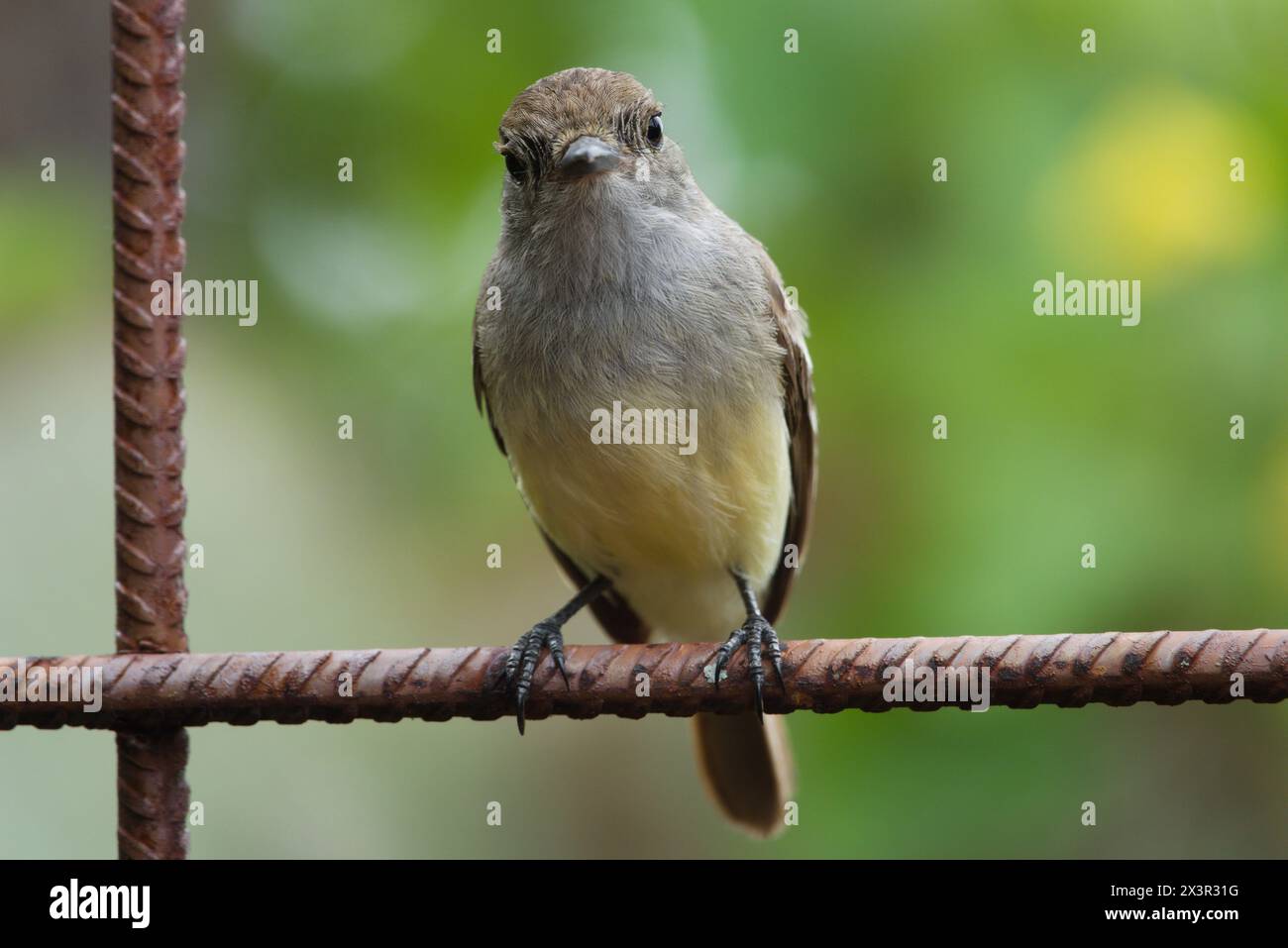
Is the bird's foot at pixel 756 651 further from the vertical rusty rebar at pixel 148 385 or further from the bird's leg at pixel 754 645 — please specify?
the vertical rusty rebar at pixel 148 385

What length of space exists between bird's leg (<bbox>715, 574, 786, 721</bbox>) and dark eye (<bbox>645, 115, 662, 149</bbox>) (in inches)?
45.4

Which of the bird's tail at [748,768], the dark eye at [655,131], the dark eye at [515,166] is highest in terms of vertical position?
the dark eye at [655,131]

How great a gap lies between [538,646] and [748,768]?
723 millimetres

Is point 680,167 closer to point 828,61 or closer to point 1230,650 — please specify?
point 828,61

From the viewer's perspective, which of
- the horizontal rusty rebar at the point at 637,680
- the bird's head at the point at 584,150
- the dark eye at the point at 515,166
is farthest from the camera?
the dark eye at the point at 515,166

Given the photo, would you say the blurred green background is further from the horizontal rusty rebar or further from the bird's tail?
the horizontal rusty rebar

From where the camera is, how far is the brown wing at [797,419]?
3400 millimetres

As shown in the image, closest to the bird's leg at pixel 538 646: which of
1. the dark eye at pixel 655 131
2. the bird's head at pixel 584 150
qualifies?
the bird's head at pixel 584 150

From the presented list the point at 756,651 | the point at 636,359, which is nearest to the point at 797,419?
the point at 636,359

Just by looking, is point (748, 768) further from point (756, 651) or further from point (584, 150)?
point (584, 150)

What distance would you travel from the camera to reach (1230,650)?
171 centimetres

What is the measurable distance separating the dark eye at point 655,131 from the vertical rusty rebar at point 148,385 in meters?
1.42

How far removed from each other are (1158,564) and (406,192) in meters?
1.86

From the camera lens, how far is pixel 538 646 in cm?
315
